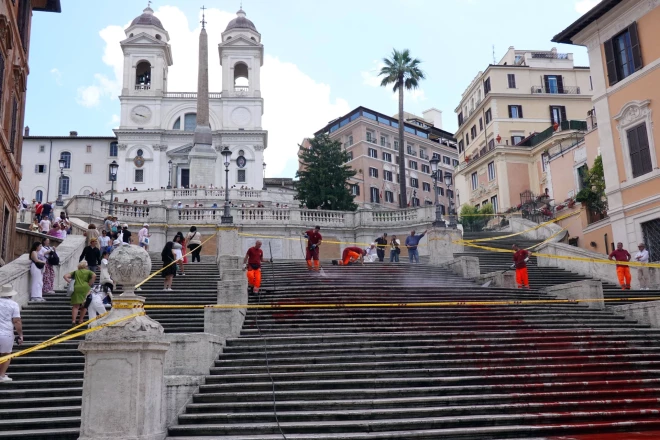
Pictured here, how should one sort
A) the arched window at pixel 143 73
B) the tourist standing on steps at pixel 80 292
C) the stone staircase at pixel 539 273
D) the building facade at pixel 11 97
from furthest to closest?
the arched window at pixel 143 73 < the stone staircase at pixel 539 273 < the building facade at pixel 11 97 < the tourist standing on steps at pixel 80 292

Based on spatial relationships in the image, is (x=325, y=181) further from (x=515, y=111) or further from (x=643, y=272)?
(x=643, y=272)

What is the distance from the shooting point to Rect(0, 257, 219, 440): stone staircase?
945 centimetres

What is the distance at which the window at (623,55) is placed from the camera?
25.0 m

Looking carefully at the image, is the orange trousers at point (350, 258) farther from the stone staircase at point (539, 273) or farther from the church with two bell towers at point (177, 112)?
the church with two bell towers at point (177, 112)

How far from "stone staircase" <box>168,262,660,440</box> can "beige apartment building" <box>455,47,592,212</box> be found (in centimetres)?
3570

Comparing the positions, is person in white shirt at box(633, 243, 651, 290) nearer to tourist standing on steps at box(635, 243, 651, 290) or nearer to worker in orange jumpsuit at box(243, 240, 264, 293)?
tourist standing on steps at box(635, 243, 651, 290)

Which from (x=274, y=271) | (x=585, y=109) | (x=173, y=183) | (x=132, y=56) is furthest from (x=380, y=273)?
(x=132, y=56)

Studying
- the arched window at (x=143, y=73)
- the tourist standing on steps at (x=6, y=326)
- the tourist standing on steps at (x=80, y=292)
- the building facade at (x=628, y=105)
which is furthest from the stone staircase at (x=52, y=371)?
the arched window at (x=143, y=73)

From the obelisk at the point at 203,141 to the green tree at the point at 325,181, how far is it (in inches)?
615

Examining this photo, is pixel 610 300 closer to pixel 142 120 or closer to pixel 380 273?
pixel 380 273

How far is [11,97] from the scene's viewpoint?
67.2 feet

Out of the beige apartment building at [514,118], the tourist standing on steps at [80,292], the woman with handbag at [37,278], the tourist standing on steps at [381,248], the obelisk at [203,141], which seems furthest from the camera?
the obelisk at [203,141]

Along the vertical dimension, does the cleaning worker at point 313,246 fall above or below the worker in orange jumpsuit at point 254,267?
above

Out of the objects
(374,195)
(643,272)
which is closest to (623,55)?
(643,272)
